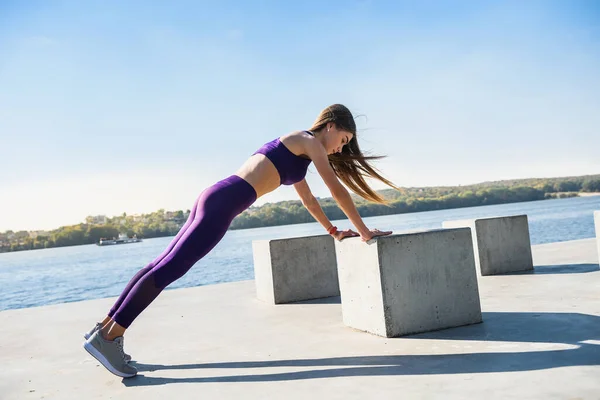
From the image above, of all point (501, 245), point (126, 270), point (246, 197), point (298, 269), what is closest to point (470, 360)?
point (246, 197)

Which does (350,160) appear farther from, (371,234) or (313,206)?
(371,234)

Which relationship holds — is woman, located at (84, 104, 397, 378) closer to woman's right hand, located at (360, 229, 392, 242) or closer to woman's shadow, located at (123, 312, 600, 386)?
woman's right hand, located at (360, 229, 392, 242)

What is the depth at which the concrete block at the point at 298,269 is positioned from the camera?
6.08 m

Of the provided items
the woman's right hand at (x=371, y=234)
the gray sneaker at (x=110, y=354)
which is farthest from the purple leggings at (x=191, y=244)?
the woman's right hand at (x=371, y=234)

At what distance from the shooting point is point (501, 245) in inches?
274

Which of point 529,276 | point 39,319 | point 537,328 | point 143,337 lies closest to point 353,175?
point 537,328

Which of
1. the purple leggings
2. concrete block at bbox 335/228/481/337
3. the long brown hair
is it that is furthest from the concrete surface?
the long brown hair

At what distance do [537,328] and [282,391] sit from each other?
1839 mm

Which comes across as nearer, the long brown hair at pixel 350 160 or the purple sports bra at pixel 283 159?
the purple sports bra at pixel 283 159

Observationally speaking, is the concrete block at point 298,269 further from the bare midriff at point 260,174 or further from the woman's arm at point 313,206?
the bare midriff at point 260,174

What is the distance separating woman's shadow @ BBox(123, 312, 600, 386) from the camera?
2.81 meters

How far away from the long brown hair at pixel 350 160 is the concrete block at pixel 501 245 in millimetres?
3141

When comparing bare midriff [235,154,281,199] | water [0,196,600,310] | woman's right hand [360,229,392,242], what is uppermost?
bare midriff [235,154,281,199]

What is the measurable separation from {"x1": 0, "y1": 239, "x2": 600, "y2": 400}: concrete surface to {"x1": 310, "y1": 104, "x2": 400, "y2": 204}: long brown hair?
1.06 meters
